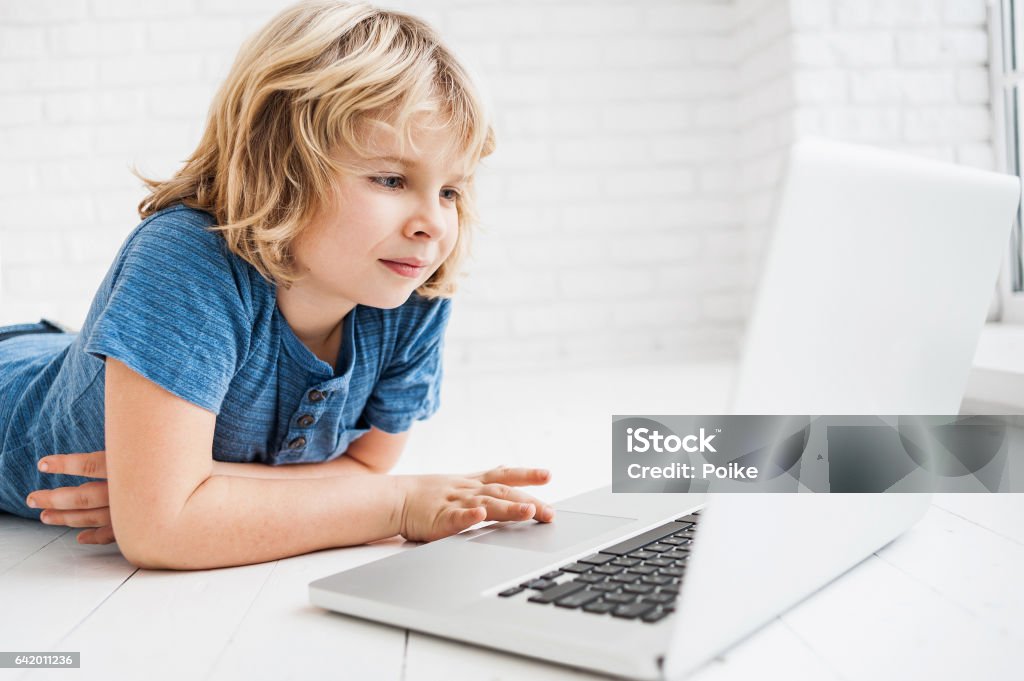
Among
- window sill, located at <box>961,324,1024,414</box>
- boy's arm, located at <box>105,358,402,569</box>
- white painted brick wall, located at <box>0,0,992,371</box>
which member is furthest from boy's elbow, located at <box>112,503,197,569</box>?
white painted brick wall, located at <box>0,0,992,371</box>

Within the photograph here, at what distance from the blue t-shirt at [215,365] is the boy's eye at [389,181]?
0.14 meters

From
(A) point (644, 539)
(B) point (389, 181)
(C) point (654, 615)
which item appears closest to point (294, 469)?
(B) point (389, 181)

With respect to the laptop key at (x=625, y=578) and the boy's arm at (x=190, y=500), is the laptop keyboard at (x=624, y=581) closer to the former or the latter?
the laptop key at (x=625, y=578)

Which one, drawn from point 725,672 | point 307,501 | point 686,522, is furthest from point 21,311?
point 725,672

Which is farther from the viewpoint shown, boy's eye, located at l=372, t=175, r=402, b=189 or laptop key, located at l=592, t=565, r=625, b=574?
boy's eye, located at l=372, t=175, r=402, b=189

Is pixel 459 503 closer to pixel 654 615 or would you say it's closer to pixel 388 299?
pixel 388 299

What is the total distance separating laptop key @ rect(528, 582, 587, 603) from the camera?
1.68 ft

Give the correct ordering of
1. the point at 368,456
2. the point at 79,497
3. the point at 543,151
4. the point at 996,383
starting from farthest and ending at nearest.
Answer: the point at 543,151 → the point at 996,383 → the point at 368,456 → the point at 79,497

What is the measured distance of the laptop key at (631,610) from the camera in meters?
0.47

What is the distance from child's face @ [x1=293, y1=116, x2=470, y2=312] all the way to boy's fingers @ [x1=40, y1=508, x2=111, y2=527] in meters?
0.30

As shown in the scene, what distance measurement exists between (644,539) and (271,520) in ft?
1.02

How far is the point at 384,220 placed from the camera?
Result: 2.47 feet

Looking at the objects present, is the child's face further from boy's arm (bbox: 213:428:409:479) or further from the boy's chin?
boy's arm (bbox: 213:428:409:479)

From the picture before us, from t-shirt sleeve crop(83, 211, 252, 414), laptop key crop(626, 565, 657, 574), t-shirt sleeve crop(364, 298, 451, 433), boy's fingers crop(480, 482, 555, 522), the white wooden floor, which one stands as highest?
t-shirt sleeve crop(83, 211, 252, 414)
